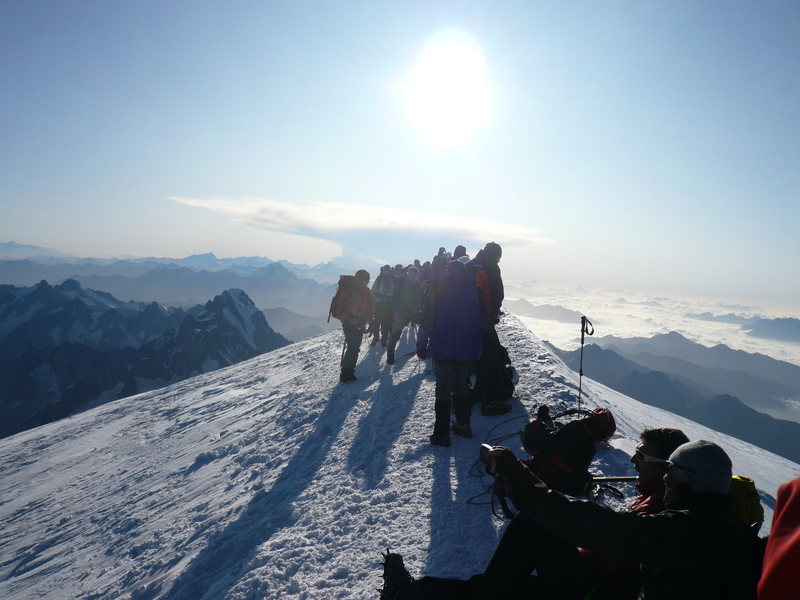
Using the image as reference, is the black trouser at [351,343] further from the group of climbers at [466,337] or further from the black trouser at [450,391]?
the black trouser at [450,391]

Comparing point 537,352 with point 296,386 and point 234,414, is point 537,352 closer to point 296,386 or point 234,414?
point 296,386

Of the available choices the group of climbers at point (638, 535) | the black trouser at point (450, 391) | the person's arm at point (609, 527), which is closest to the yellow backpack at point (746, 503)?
the group of climbers at point (638, 535)

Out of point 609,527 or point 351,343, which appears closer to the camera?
point 609,527

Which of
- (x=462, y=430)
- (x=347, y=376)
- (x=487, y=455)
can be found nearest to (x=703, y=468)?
(x=487, y=455)

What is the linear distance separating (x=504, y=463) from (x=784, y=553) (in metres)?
1.34

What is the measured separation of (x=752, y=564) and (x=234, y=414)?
1354cm

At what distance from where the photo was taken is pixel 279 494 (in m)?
6.89

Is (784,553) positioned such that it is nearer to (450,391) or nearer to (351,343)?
(450,391)

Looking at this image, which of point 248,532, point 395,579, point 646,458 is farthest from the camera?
point 248,532

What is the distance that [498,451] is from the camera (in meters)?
2.68

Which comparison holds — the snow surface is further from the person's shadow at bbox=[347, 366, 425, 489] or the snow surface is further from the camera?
the camera

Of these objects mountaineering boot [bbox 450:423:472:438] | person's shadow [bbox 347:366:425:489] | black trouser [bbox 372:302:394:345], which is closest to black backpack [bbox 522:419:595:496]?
mountaineering boot [bbox 450:423:472:438]

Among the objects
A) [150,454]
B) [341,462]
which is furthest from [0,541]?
[341,462]

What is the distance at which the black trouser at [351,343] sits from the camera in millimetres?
11977
